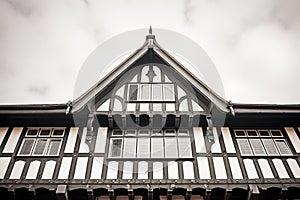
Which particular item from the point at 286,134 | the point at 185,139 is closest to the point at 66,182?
the point at 185,139

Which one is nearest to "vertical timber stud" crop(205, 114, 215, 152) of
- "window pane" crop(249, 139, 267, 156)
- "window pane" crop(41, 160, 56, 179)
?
"window pane" crop(249, 139, 267, 156)

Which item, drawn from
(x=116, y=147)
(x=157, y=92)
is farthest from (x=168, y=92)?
(x=116, y=147)

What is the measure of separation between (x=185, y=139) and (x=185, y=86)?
242 centimetres

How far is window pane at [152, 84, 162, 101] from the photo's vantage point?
1254cm

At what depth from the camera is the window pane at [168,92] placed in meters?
12.7

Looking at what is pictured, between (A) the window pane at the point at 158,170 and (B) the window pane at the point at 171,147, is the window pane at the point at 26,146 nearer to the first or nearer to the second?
(A) the window pane at the point at 158,170

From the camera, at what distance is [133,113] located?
11.9 meters

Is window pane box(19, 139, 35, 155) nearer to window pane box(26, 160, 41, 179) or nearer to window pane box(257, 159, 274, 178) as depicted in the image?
window pane box(26, 160, 41, 179)

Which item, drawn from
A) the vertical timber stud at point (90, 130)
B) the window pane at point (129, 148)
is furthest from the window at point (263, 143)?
the vertical timber stud at point (90, 130)

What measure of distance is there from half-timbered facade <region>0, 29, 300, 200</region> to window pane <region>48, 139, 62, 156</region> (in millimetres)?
34

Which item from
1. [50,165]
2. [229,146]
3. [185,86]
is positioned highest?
[185,86]

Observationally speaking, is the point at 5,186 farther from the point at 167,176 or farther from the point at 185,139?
the point at 185,139

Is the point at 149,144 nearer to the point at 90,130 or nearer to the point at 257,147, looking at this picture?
the point at 90,130

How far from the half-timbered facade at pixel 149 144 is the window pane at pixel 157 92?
0.13 ft
